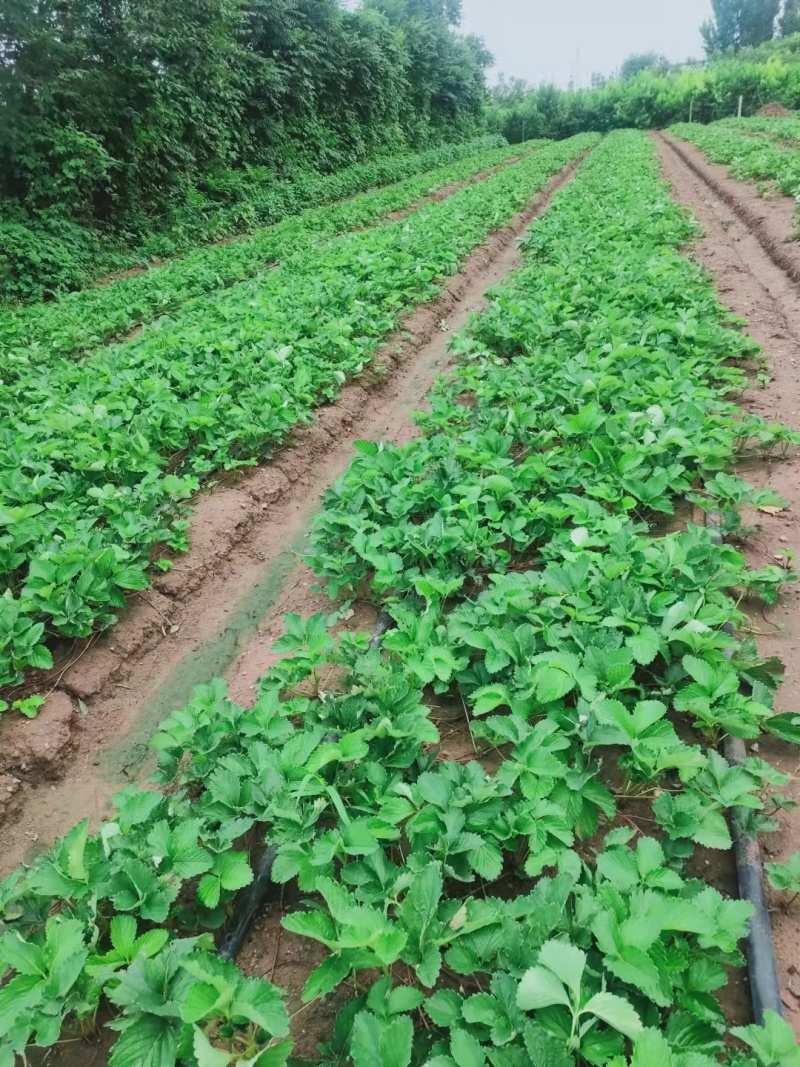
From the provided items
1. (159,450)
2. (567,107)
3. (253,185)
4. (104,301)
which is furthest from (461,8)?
(159,450)

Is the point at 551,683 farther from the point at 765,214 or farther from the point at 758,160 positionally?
the point at 758,160

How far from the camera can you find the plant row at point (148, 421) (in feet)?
11.2

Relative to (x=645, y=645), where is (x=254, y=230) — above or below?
above

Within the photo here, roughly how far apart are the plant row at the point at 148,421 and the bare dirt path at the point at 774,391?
3203mm

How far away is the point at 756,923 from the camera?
168 cm

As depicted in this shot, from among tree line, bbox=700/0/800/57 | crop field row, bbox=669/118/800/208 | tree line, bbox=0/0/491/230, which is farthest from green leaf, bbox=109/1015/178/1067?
tree line, bbox=700/0/800/57

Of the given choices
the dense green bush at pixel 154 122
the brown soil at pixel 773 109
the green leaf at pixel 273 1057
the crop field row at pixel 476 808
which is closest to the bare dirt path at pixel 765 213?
the crop field row at pixel 476 808

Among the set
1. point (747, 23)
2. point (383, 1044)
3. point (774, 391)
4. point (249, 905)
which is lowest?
point (249, 905)

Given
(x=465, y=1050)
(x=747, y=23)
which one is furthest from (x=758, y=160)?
(x=747, y=23)

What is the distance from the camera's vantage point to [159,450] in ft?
15.9

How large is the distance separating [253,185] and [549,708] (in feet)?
59.4

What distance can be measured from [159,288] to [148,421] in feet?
18.9

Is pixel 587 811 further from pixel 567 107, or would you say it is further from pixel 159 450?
pixel 567 107

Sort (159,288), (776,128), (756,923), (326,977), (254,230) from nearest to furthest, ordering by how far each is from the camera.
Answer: (326,977), (756,923), (159,288), (254,230), (776,128)
